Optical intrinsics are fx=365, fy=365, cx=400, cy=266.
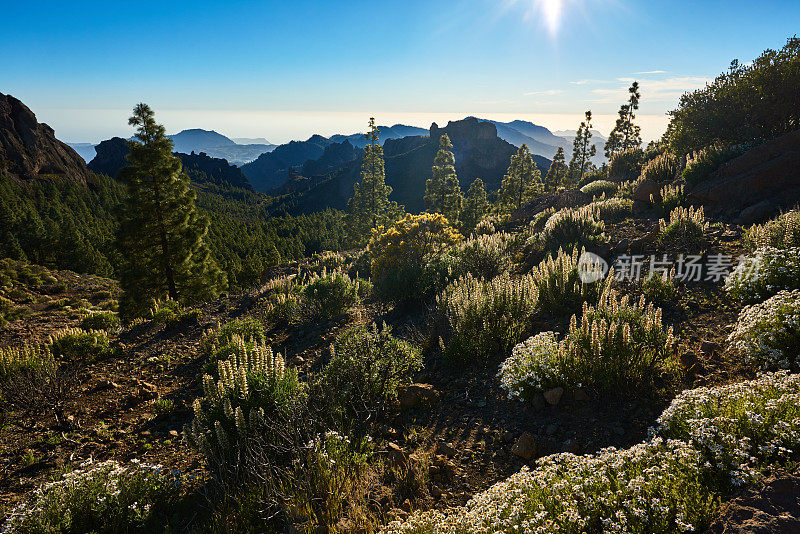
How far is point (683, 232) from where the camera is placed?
9.31 m

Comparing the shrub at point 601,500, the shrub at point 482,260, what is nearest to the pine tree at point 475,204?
the shrub at point 482,260

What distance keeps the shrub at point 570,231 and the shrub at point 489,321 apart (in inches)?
205

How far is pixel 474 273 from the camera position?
36.2 ft

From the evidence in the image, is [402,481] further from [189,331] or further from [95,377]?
[189,331]

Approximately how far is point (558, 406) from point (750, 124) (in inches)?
693

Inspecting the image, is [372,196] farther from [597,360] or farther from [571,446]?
[571,446]

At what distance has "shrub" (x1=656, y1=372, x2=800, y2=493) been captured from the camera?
9.10 ft

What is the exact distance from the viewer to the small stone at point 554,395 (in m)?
4.82

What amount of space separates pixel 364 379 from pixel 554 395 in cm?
270

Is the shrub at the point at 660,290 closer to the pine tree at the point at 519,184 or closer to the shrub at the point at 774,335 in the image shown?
the shrub at the point at 774,335

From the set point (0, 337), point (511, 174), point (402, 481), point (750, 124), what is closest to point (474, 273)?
point (402, 481)

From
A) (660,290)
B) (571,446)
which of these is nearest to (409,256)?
(660,290)

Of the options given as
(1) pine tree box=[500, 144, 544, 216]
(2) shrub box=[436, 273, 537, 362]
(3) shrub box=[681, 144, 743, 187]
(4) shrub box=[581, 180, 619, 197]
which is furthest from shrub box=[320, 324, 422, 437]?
(1) pine tree box=[500, 144, 544, 216]

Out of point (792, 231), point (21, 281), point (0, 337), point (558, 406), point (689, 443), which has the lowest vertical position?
point (21, 281)
